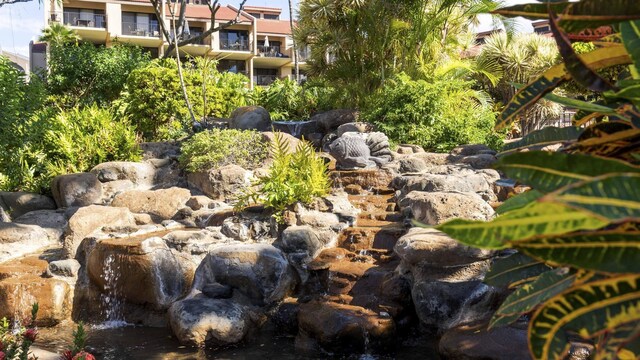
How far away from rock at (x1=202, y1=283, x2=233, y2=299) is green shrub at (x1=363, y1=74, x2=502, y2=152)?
8.10 metres

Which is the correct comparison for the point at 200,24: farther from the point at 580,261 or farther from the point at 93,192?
the point at 580,261

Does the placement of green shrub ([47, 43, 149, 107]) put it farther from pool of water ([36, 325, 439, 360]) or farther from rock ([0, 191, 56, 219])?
pool of water ([36, 325, 439, 360])

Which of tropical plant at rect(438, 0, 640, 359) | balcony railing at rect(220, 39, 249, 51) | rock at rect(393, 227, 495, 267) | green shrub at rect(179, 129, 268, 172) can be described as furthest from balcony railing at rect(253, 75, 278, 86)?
tropical plant at rect(438, 0, 640, 359)

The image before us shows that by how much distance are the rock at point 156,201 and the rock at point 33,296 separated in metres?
2.75

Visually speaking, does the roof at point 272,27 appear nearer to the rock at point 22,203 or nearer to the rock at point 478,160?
the rock at point 22,203

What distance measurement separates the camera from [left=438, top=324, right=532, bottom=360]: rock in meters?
5.95

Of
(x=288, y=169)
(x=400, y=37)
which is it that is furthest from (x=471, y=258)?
(x=400, y=37)

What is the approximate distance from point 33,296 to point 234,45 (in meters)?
37.7

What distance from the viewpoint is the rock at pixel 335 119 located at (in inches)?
706

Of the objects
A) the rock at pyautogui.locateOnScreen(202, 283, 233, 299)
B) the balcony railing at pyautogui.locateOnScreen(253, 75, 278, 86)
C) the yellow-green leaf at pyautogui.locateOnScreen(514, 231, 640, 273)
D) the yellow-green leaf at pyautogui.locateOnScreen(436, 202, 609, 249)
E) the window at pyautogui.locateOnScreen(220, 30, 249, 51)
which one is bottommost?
the rock at pyautogui.locateOnScreen(202, 283, 233, 299)

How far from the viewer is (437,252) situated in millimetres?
7742

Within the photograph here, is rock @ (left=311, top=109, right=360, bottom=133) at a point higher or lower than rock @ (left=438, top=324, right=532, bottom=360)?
higher

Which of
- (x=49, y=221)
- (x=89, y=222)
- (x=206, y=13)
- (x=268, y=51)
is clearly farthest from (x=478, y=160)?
(x=206, y=13)

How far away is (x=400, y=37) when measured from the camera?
1895 centimetres
